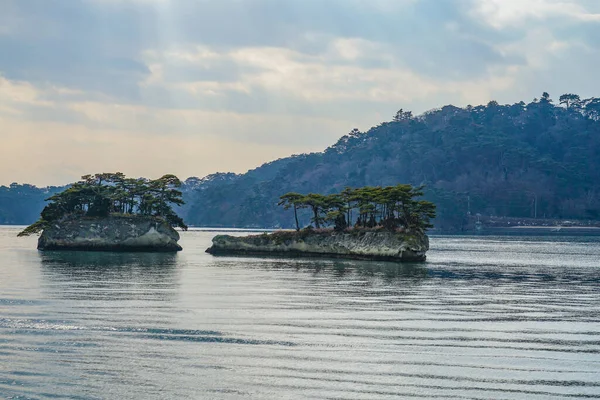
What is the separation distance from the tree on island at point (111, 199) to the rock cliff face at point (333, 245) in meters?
11.8

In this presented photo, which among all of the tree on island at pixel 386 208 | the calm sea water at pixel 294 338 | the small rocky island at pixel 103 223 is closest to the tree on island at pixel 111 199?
the small rocky island at pixel 103 223

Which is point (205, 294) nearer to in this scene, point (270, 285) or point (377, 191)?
point (270, 285)

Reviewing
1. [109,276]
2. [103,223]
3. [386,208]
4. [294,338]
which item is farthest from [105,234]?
[294,338]

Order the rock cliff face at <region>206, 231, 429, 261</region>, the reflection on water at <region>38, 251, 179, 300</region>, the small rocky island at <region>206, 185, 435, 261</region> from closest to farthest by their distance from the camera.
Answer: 1. the reflection on water at <region>38, 251, 179, 300</region>
2. the rock cliff face at <region>206, 231, 429, 261</region>
3. the small rocky island at <region>206, 185, 435, 261</region>

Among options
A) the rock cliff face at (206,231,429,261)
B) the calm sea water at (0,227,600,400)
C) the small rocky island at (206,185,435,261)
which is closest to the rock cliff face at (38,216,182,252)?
the small rocky island at (206,185,435,261)

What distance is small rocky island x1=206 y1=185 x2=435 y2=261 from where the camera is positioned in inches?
3484

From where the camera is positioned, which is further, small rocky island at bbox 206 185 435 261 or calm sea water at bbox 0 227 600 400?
small rocky island at bbox 206 185 435 261

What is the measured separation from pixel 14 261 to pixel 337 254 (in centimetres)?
3674

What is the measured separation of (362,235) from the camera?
307ft

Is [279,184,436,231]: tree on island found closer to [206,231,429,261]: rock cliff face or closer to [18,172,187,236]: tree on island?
[206,231,429,261]: rock cliff face

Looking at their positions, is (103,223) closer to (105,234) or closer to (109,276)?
(105,234)

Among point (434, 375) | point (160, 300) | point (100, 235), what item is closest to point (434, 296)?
point (160, 300)

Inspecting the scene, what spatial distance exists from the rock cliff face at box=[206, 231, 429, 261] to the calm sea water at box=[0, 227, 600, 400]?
83.8 ft

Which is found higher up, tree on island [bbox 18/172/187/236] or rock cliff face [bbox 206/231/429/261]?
tree on island [bbox 18/172/187/236]
